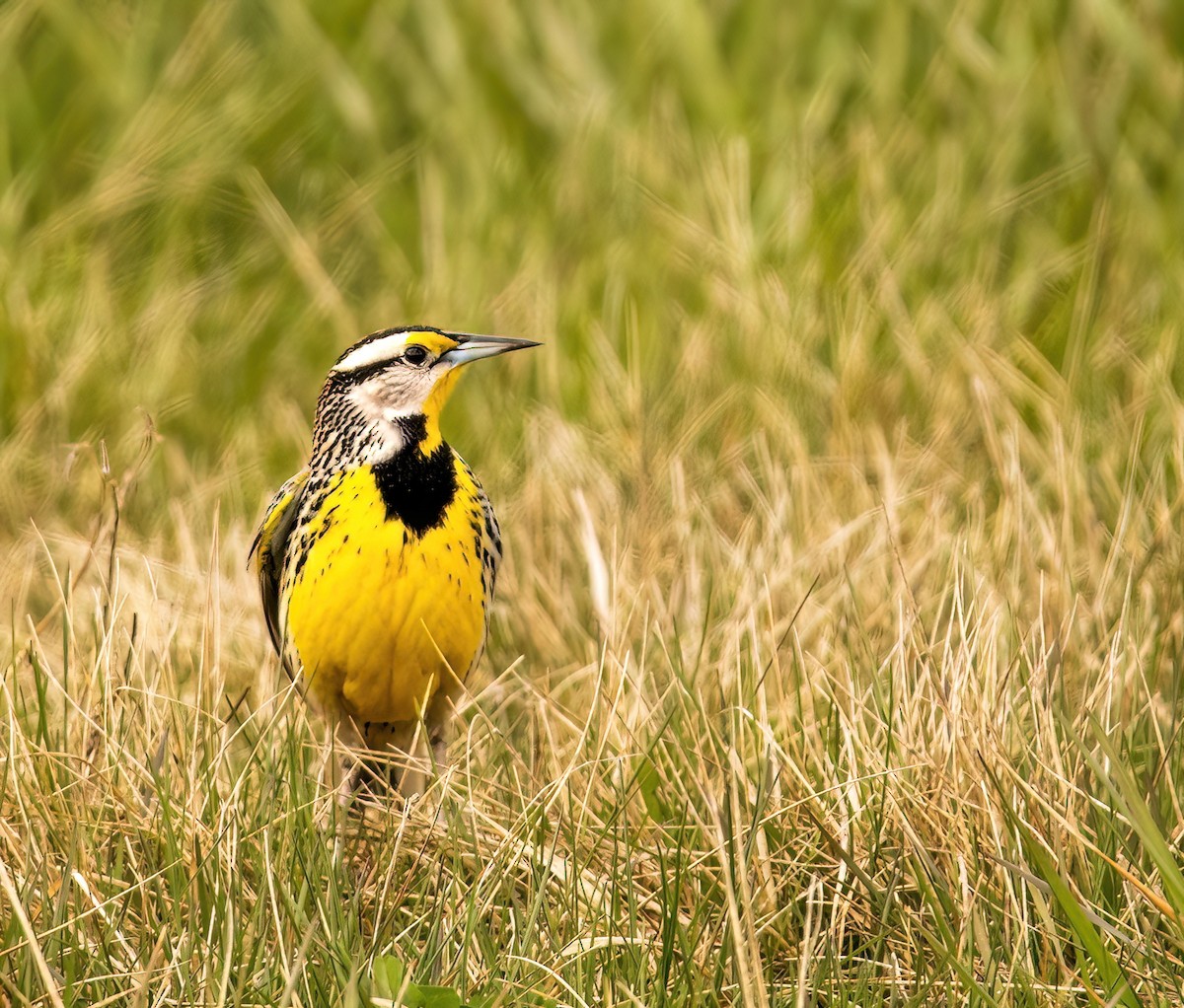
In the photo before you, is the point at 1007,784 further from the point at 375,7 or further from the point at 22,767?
the point at 375,7

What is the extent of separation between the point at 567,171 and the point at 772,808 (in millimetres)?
3296

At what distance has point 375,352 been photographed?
10.6 feet

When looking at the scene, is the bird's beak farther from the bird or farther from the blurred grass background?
the blurred grass background

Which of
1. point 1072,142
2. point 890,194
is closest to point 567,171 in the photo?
point 890,194

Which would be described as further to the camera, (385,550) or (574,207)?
(574,207)

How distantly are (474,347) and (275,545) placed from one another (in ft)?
1.64

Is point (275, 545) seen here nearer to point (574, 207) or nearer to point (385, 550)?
point (385, 550)

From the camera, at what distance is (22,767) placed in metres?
2.65

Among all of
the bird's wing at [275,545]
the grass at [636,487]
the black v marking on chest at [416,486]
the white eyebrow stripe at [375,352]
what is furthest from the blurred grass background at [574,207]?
the black v marking on chest at [416,486]

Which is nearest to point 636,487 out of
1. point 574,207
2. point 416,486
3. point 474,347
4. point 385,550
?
point 474,347

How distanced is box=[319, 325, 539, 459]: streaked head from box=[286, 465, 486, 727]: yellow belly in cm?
14

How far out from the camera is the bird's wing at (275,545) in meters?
3.27

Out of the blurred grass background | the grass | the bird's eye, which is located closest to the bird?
the bird's eye

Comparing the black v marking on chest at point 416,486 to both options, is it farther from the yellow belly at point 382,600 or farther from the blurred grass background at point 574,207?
the blurred grass background at point 574,207
